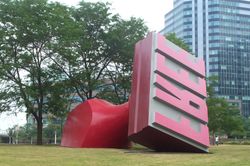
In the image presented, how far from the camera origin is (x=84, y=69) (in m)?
42.2

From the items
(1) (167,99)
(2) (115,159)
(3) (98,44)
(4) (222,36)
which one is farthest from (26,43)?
(4) (222,36)

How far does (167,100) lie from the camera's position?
24000mm

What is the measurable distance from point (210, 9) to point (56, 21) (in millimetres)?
110510

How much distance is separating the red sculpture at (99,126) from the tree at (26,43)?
21.7 feet

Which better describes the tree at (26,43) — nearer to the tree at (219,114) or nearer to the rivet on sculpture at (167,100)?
the rivet on sculpture at (167,100)

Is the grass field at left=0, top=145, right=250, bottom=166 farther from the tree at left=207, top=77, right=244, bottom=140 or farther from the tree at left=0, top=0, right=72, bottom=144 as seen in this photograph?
the tree at left=207, top=77, right=244, bottom=140

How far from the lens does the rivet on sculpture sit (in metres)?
23.7

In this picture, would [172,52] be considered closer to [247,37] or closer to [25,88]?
[25,88]

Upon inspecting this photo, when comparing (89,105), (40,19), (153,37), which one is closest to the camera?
(153,37)

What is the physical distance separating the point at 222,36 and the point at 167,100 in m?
117

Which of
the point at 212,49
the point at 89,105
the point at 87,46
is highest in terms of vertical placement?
the point at 212,49

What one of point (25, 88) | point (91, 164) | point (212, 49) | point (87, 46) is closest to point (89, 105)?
point (25, 88)

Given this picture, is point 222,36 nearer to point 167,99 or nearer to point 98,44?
point 98,44

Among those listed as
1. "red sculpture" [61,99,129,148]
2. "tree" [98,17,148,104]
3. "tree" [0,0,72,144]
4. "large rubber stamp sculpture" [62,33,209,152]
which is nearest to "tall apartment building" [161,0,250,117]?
"tree" [98,17,148,104]
